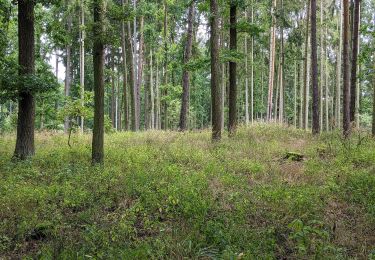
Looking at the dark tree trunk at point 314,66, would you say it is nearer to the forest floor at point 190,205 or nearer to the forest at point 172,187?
the forest at point 172,187

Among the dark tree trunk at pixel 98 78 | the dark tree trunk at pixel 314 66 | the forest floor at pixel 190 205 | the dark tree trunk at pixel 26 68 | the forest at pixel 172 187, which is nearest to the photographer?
the forest floor at pixel 190 205

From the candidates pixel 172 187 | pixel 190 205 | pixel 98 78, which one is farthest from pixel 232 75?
pixel 190 205

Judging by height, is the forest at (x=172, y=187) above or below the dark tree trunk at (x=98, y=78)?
below

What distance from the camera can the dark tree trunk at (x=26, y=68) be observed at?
10.5m

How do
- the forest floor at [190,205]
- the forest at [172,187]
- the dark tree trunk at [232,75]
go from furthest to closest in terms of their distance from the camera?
the dark tree trunk at [232,75] < the forest at [172,187] < the forest floor at [190,205]

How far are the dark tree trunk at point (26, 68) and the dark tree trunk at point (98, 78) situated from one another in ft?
8.14

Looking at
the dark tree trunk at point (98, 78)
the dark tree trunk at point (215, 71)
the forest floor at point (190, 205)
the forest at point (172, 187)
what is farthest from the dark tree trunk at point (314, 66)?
the dark tree trunk at point (98, 78)

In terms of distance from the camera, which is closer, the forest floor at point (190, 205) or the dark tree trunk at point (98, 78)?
the forest floor at point (190, 205)

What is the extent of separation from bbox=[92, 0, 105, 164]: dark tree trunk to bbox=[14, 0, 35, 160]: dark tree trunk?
2.48 meters

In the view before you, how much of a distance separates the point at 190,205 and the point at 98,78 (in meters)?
4.80

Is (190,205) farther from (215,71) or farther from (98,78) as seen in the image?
(215,71)

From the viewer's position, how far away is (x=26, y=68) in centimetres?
1038

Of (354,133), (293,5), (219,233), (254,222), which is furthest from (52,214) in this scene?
(293,5)

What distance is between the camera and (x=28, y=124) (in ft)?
35.1
